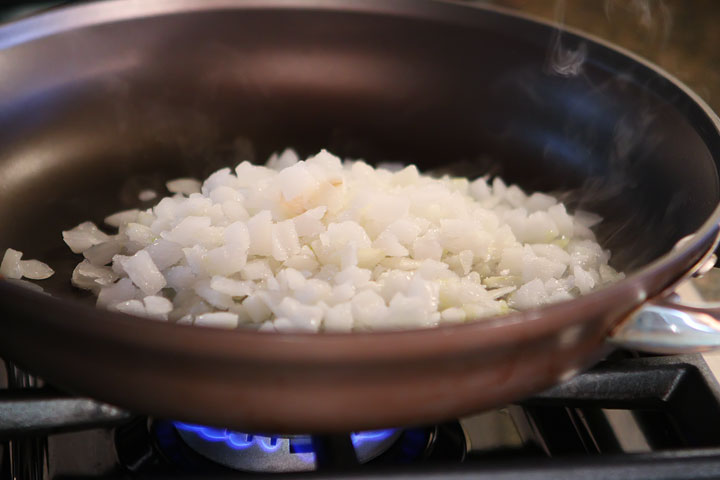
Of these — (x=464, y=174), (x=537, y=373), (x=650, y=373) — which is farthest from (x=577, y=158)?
(x=537, y=373)

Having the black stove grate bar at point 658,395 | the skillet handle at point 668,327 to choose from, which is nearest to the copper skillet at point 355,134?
the skillet handle at point 668,327

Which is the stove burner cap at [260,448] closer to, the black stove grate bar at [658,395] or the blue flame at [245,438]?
the blue flame at [245,438]

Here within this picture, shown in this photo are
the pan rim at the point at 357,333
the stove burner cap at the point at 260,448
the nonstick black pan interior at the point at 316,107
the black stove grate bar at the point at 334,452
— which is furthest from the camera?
the nonstick black pan interior at the point at 316,107

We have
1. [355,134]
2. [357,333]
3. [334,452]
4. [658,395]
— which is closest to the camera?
[357,333]

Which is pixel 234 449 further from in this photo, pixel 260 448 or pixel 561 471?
pixel 561 471

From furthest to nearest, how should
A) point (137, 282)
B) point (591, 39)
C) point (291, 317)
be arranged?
point (591, 39) → point (137, 282) → point (291, 317)

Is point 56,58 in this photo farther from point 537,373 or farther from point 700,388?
point 700,388

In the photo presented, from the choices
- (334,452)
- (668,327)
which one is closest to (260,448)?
(334,452)
